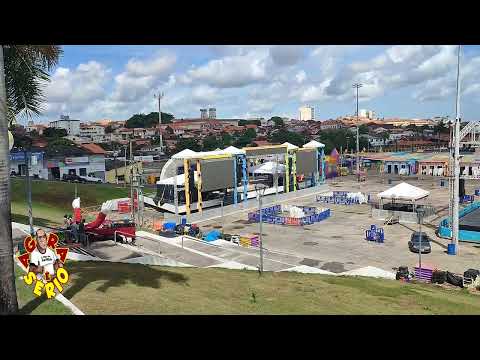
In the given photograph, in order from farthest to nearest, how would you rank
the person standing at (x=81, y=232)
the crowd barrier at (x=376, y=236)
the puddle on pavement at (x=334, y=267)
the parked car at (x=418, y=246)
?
the crowd barrier at (x=376, y=236)
the parked car at (x=418, y=246)
the puddle on pavement at (x=334, y=267)
the person standing at (x=81, y=232)

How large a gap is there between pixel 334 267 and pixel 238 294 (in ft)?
43.0

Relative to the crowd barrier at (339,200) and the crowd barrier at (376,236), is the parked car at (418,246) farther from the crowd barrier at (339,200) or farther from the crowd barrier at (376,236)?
the crowd barrier at (339,200)

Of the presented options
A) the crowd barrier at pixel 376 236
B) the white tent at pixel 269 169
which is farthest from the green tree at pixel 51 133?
the crowd barrier at pixel 376 236

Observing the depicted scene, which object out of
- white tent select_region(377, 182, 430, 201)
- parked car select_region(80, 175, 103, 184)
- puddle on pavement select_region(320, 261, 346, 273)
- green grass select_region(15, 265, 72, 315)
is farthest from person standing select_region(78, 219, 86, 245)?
parked car select_region(80, 175, 103, 184)

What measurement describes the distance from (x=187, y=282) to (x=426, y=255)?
20.5 m

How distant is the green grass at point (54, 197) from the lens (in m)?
40.7

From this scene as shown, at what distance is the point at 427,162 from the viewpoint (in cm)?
8931

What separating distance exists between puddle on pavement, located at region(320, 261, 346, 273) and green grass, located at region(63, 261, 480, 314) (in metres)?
4.59

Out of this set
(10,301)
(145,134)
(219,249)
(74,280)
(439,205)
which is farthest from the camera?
(145,134)

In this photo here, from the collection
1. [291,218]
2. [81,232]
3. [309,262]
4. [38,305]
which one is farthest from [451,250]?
[38,305]

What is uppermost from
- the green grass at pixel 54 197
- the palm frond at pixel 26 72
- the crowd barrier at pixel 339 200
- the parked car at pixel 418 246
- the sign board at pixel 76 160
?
the palm frond at pixel 26 72

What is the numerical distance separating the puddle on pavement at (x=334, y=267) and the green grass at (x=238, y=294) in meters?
4.59
